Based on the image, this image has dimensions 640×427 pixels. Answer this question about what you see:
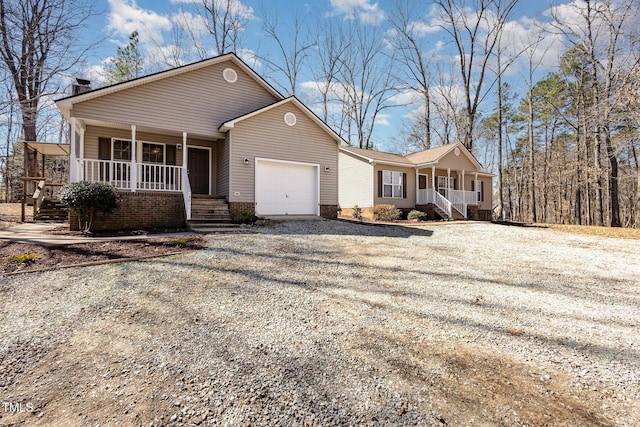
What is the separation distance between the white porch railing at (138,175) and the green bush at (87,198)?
1.74 m

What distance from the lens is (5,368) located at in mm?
2471

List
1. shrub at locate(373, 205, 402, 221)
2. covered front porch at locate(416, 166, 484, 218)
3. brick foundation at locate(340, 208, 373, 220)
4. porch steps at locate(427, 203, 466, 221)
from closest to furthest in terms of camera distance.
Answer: shrub at locate(373, 205, 402, 221) → brick foundation at locate(340, 208, 373, 220) → porch steps at locate(427, 203, 466, 221) → covered front porch at locate(416, 166, 484, 218)

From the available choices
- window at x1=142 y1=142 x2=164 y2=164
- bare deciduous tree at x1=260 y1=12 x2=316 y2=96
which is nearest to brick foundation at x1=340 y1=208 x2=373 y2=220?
window at x1=142 y1=142 x2=164 y2=164

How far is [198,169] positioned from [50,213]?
5641mm

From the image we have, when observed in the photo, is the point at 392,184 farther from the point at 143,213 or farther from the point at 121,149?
the point at 121,149

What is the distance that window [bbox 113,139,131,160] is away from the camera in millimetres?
10883

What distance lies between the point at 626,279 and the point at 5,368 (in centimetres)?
875

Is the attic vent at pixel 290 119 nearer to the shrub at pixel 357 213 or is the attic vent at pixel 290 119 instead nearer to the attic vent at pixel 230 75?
the attic vent at pixel 230 75

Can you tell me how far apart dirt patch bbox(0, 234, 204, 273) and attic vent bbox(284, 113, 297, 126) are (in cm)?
669

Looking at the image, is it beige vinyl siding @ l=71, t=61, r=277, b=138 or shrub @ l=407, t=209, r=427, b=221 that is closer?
beige vinyl siding @ l=71, t=61, r=277, b=138

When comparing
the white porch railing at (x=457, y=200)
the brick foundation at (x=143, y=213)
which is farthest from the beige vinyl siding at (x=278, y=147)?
the white porch railing at (x=457, y=200)

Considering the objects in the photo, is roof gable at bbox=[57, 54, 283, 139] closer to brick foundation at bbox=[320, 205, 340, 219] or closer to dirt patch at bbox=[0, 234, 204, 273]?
brick foundation at bbox=[320, 205, 340, 219]

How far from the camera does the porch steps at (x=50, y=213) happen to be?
11094mm

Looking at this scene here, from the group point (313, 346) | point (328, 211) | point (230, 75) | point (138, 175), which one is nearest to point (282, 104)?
point (230, 75)
